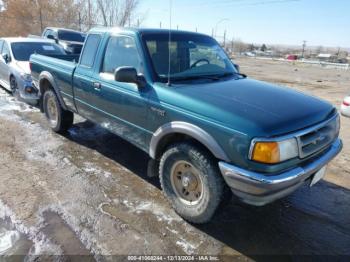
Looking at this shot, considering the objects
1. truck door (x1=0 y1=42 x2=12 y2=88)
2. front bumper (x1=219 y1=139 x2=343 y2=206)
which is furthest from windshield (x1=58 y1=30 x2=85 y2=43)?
front bumper (x1=219 y1=139 x2=343 y2=206)

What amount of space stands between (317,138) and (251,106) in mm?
718

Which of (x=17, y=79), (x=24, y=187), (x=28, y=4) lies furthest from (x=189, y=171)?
(x=28, y=4)

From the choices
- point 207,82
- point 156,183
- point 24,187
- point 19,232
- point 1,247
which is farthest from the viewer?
point 156,183

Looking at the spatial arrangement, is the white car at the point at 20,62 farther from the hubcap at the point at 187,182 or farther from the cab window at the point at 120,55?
the hubcap at the point at 187,182

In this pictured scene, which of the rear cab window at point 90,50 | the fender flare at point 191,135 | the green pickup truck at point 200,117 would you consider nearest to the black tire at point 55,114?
the green pickup truck at point 200,117

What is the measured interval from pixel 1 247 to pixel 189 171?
1.89 metres

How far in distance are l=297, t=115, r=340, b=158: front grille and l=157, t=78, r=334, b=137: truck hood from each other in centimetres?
8

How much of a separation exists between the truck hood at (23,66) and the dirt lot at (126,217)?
310 centimetres

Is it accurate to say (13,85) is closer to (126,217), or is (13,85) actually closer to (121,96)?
(121,96)

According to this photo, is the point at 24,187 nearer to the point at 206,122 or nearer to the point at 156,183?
the point at 156,183

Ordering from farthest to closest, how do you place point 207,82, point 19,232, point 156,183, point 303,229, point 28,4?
point 28,4 < point 156,183 < point 207,82 < point 303,229 < point 19,232

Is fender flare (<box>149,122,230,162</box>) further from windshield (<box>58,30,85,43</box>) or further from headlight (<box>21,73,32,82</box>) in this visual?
windshield (<box>58,30,85,43</box>)

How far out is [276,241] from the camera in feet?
9.86

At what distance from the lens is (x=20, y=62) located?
303 inches
